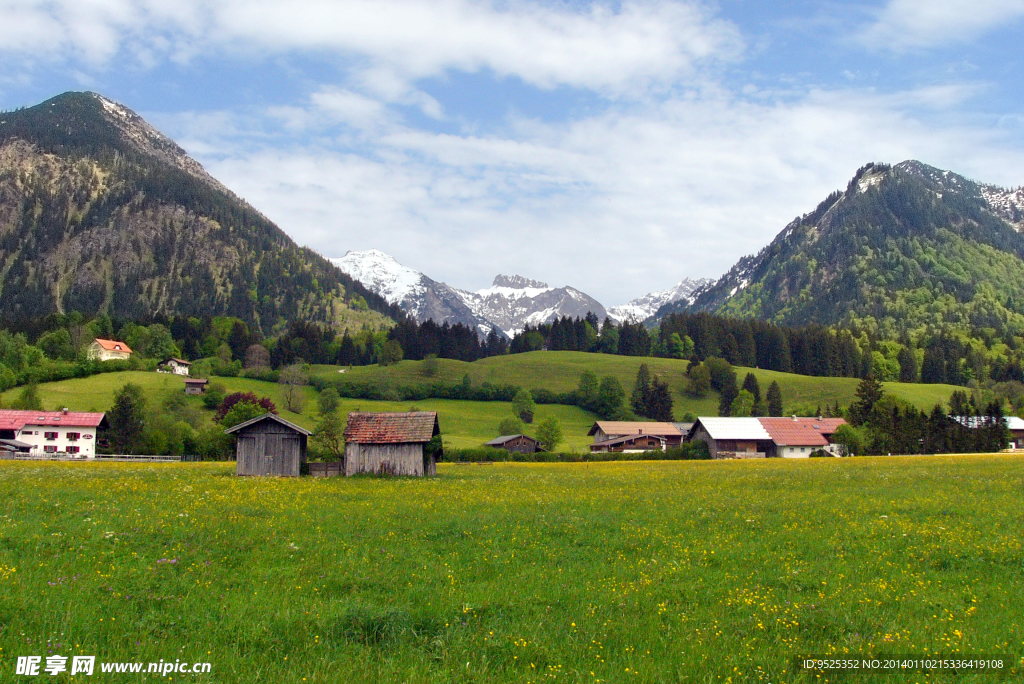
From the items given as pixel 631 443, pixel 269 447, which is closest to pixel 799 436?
pixel 631 443

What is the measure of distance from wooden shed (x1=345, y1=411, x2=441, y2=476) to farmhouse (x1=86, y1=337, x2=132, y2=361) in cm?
14412

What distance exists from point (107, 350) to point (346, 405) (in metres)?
79.2

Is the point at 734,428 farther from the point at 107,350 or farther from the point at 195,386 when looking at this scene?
the point at 107,350

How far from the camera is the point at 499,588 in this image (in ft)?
49.8

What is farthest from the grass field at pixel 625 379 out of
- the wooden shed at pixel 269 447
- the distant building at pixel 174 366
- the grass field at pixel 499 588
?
the grass field at pixel 499 588

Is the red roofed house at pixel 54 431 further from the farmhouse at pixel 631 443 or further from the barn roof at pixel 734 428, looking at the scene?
the barn roof at pixel 734 428

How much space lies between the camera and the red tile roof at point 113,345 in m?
182

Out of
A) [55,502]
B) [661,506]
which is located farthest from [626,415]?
[55,502]

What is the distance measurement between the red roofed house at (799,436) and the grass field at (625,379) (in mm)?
45232

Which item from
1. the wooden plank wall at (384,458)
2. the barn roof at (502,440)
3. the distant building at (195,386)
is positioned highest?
the distant building at (195,386)

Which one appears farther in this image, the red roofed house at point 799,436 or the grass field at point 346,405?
the grass field at point 346,405

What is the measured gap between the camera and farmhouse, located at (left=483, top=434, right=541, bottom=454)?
371 ft

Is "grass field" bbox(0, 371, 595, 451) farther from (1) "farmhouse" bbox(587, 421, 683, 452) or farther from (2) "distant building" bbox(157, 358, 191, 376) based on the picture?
(2) "distant building" bbox(157, 358, 191, 376)

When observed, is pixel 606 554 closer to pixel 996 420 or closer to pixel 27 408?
pixel 996 420
